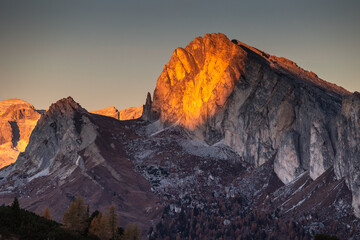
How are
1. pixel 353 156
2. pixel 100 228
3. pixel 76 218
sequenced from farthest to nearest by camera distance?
pixel 353 156 < pixel 100 228 < pixel 76 218

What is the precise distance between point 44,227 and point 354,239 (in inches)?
4373

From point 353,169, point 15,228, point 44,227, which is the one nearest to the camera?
point 15,228

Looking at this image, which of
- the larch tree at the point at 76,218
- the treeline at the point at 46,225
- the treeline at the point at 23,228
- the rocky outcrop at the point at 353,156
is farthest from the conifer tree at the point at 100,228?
the rocky outcrop at the point at 353,156

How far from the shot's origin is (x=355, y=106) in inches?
7815

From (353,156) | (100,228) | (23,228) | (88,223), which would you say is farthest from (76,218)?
(353,156)

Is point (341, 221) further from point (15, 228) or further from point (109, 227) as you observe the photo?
point (15, 228)

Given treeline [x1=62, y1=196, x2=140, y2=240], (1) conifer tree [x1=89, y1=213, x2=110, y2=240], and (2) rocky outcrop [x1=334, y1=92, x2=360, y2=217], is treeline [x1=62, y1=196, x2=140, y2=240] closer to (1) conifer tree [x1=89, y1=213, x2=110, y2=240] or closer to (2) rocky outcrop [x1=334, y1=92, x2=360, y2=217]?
(1) conifer tree [x1=89, y1=213, x2=110, y2=240]

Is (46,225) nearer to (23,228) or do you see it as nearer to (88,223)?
(23,228)

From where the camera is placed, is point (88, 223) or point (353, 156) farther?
point (353, 156)

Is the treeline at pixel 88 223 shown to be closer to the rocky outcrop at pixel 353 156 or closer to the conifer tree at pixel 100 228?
the conifer tree at pixel 100 228

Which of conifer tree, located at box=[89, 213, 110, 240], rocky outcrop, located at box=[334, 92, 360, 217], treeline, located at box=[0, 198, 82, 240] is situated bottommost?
treeline, located at box=[0, 198, 82, 240]

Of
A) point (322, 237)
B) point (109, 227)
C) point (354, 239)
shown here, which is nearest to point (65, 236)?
point (109, 227)

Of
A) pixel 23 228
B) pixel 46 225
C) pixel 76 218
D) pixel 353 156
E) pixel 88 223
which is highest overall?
pixel 353 156

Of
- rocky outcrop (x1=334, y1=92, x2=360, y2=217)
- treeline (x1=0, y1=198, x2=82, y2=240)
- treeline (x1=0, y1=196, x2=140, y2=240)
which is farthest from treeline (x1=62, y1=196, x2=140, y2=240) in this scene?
rocky outcrop (x1=334, y1=92, x2=360, y2=217)
